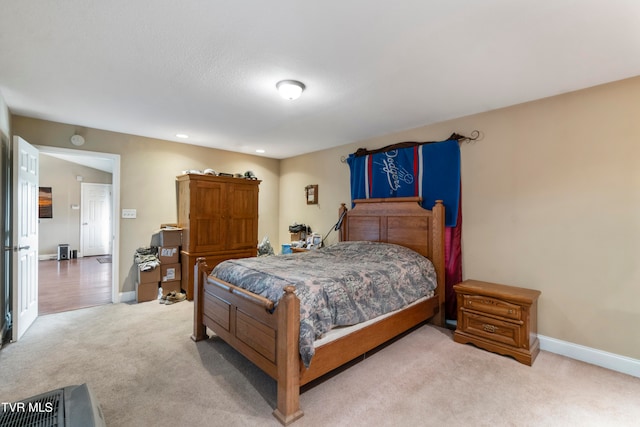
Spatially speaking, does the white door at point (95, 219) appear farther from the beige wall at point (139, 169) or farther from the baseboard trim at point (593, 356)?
the baseboard trim at point (593, 356)

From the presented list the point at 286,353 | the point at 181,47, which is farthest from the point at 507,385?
the point at 181,47

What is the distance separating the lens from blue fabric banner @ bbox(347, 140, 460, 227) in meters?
3.37

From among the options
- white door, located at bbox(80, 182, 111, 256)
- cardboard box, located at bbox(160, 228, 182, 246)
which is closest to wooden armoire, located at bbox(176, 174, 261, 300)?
cardboard box, located at bbox(160, 228, 182, 246)

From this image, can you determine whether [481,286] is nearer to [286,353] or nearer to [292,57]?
[286,353]

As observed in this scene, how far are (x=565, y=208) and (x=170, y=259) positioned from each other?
4.78 metres

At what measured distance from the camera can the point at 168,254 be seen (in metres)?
4.26

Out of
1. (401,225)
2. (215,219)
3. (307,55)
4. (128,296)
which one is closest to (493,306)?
(401,225)

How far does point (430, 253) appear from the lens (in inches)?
133

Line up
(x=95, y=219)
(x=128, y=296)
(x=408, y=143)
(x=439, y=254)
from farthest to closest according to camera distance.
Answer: (x=95, y=219), (x=128, y=296), (x=408, y=143), (x=439, y=254)

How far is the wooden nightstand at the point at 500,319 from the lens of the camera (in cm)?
252

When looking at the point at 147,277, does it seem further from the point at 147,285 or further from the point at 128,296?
the point at 128,296

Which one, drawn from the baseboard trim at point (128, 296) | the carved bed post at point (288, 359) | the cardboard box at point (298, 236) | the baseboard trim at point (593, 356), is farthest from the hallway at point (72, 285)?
Answer: the baseboard trim at point (593, 356)

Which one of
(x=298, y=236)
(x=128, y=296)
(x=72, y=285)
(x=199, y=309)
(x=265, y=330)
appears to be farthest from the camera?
(x=298, y=236)

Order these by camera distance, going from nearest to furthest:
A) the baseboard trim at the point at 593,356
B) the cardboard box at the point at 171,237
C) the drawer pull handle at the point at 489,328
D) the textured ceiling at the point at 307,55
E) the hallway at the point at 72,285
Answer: the textured ceiling at the point at 307,55 → the baseboard trim at the point at 593,356 → the drawer pull handle at the point at 489,328 → the hallway at the point at 72,285 → the cardboard box at the point at 171,237
